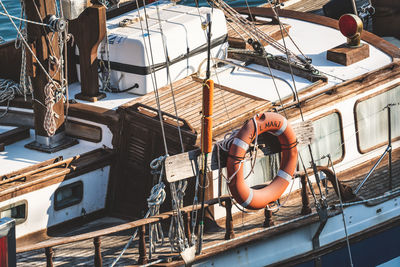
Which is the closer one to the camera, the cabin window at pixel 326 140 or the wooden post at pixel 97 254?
the wooden post at pixel 97 254

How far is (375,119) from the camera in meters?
11.8

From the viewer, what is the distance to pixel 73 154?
1097 centimetres

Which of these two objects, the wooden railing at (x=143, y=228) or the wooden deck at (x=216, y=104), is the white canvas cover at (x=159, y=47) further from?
the wooden railing at (x=143, y=228)

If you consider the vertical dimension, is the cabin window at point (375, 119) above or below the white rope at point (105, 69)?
below

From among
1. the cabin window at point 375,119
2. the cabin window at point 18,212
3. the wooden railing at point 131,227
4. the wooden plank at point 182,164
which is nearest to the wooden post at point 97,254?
the wooden railing at point 131,227

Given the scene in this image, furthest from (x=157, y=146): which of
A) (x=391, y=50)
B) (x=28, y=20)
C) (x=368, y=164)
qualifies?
(x=391, y=50)

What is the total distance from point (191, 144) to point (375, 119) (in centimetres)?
331

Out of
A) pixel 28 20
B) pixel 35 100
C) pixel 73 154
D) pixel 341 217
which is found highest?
pixel 28 20

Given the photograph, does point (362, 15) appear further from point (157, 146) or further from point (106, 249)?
point (106, 249)

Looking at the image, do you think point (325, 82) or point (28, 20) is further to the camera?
point (325, 82)

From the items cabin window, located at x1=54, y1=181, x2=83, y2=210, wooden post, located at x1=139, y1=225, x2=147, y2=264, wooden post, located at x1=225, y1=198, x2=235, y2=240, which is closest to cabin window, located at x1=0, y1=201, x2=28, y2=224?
cabin window, located at x1=54, y1=181, x2=83, y2=210

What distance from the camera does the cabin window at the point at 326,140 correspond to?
11219 mm

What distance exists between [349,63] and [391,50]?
866 mm

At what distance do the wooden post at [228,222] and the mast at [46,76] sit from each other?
9.39ft
